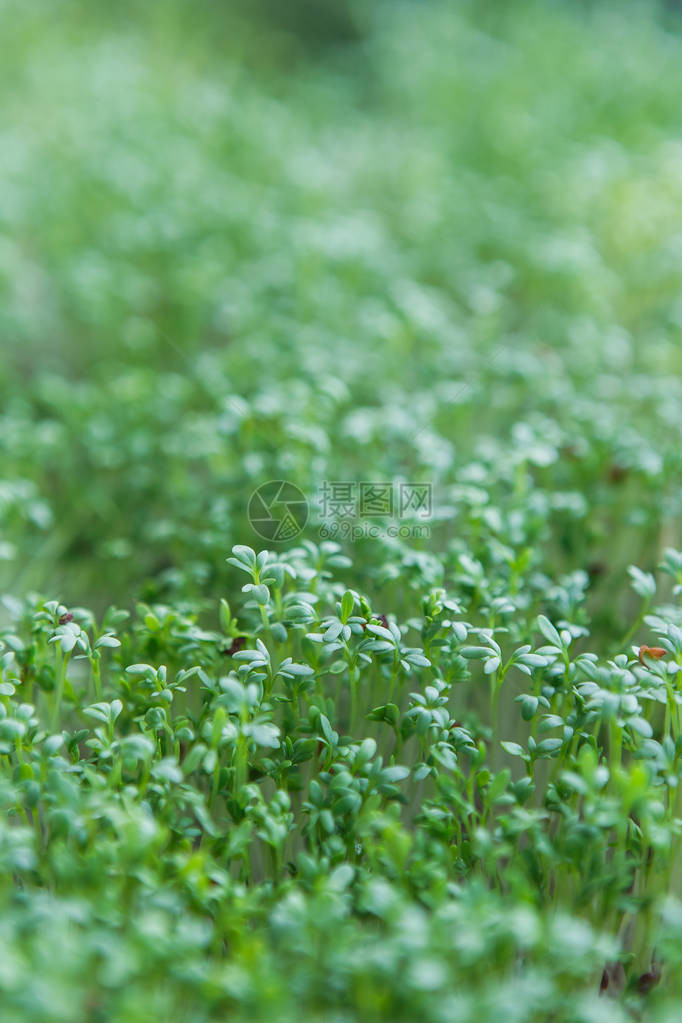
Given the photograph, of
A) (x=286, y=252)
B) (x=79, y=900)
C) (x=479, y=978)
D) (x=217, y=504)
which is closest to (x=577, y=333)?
(x=286, y=252)

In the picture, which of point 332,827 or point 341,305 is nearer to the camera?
point 332,827

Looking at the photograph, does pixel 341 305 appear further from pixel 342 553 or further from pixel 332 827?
pixel 332 827

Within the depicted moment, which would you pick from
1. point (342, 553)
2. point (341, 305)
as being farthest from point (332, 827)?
point (341, 305)

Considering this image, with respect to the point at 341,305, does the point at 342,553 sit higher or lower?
lower

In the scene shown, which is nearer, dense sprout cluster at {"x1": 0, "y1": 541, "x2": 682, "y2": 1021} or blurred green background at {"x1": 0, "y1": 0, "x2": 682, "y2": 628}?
dense sprout cluster at {"x1": 0, "y1": 541, "x2": 682, "y2": 1021}

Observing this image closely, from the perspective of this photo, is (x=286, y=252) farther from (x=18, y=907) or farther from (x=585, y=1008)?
(x=585, y=1008)

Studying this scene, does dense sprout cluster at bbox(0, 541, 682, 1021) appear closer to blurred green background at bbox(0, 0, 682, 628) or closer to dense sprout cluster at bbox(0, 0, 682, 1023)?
dense sprout cluster at bbox(0, 0, 682, 1023)

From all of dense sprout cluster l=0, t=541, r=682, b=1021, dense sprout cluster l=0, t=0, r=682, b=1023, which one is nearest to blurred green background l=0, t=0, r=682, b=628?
dense sprout cluster l=0, t=0, r=682, b=1023
